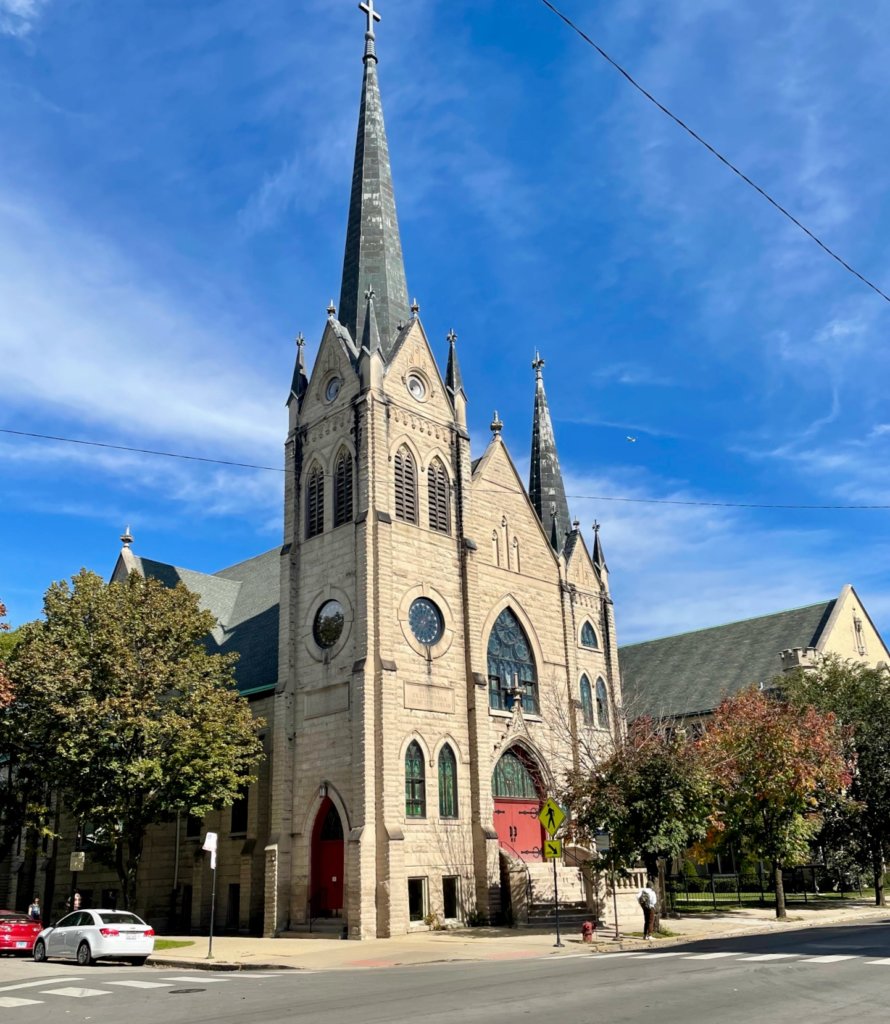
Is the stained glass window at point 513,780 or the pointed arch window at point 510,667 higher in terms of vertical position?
the pointed arch window at point 510,667

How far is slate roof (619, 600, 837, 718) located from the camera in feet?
185

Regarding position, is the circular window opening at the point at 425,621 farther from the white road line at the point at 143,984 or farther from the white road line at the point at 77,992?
the white road line at the point at 77,992

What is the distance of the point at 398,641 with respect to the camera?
3306cm

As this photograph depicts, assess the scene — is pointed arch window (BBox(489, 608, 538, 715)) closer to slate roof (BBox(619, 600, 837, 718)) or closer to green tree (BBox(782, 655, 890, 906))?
green tree (BBox(782, 655, 890, 906))

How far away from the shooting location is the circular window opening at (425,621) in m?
34.2

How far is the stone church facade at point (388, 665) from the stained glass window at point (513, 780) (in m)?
0.09

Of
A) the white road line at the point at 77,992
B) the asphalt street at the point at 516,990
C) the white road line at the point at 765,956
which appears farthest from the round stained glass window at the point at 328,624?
the white road line at the point at 765,956

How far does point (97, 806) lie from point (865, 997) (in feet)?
76.6

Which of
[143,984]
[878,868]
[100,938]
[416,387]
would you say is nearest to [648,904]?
[143,984]

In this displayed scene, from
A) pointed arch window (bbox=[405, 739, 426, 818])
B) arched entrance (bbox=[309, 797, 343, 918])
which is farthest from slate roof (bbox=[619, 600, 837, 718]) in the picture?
arched entrance (bbox=[309, 797, 343, 918])

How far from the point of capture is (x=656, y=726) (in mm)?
34875

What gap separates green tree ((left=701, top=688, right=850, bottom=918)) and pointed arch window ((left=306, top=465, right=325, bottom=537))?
1524 cm

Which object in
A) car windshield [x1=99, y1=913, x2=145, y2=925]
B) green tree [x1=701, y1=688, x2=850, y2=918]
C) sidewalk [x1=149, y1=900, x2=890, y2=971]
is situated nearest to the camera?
sidewalk [x1=149, y1=900, x2=890, y2=971]

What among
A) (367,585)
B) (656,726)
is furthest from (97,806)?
(656,726)
